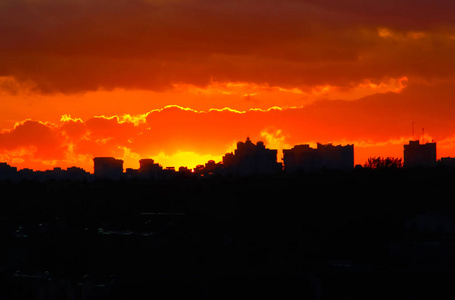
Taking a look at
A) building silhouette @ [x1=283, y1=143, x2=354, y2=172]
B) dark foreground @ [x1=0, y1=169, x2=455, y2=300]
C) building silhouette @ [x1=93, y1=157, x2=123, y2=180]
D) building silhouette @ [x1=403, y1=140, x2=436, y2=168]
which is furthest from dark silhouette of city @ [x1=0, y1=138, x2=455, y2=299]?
building silhouette @ [x1=93, y1=157, x2=123, y2=180]

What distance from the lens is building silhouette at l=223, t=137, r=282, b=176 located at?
59.6 metres

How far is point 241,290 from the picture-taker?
28.1 m

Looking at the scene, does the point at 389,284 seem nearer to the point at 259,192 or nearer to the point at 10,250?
the point at 259,192

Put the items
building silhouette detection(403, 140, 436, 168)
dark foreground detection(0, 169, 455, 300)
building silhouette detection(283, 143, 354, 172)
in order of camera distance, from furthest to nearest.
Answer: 1. building silhouette detection(283, 143, 354, 172)
2. building silhouette detection(403, 140, 436, 168)
3. dark foreground detection(0, 169, 455, 300)

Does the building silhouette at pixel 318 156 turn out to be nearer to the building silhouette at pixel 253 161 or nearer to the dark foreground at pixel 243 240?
the building silhouette at pixel 253 161

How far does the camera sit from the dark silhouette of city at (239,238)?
27812 mm

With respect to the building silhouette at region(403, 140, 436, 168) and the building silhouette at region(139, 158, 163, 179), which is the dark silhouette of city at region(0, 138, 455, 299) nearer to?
the building silhouette at region(403, 140, 436, 168)

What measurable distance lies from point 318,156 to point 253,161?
5.66m

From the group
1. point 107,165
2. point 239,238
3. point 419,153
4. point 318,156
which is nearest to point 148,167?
point 107,165

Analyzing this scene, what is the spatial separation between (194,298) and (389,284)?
25.3 feet

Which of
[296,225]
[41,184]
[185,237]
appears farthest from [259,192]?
[41,184]

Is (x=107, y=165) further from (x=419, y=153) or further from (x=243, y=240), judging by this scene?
(x=243, y=240)

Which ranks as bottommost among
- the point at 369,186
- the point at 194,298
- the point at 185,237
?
the point at 194,298

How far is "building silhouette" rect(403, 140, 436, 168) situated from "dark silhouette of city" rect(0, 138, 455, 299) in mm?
16580
